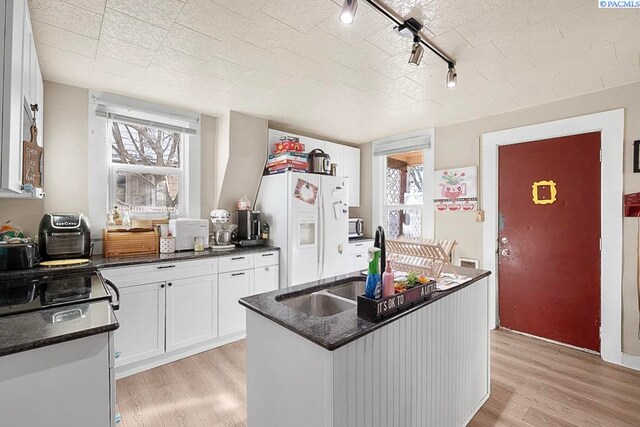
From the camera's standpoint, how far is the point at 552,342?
9.81 ft

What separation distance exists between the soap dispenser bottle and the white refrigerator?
2108 mm

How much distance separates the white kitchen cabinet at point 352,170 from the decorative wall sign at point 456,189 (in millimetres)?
1320

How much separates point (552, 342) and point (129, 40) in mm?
4433

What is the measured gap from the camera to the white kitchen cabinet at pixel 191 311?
2.60m

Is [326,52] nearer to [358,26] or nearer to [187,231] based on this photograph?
[358,26]

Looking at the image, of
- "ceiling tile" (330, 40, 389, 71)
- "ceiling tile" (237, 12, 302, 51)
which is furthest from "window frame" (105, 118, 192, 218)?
"ceiling tile" (330, 40, 389, 71)

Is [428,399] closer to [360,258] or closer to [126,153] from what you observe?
[360,258]

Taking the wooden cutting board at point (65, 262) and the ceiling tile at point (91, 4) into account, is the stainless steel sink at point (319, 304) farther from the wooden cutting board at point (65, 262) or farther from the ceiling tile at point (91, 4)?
the ceiling tile at point (91, 4)

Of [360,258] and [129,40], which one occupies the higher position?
[129,40]

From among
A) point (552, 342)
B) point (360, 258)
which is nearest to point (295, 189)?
point (360, 258)

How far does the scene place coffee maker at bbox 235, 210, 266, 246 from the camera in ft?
11.0

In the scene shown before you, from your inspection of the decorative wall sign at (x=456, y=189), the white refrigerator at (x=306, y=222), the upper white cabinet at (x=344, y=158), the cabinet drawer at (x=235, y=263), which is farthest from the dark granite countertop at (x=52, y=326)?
the decorative wall sign at (x=456, y=189)

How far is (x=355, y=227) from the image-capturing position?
15.1ft

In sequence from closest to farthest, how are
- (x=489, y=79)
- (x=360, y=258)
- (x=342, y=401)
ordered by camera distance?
(x=342, y=401)
(x=489, y=79)
(x=360, y=258)
